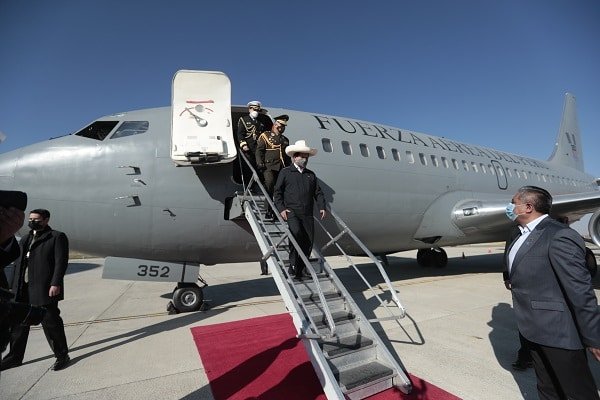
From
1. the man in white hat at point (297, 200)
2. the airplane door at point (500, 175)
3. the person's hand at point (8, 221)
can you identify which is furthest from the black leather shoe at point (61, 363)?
the airplane door at point (500, 175)

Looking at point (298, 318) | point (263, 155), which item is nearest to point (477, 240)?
point (263, 155)

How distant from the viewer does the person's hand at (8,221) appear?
1.96 metres

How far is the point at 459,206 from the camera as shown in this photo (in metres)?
10.1

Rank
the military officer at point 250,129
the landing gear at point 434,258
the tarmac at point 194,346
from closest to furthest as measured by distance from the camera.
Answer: the tarmac at point 194,346 < the military officer at point 250,129 < the landing gear at point 434,258

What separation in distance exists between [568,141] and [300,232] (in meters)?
25.8

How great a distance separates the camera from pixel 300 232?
196 inches

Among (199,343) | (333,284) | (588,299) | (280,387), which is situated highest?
(588,299)

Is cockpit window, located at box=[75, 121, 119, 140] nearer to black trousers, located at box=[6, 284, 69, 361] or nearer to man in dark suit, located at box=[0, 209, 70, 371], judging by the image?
man in dark suit, located at box=[0, 209, 70, 371]

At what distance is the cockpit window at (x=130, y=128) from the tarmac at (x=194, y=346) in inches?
143

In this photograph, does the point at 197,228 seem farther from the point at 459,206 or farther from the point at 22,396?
the point at 459,206

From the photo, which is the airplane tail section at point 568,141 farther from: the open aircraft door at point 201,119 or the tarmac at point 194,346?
the open aircraft door at point 201,119

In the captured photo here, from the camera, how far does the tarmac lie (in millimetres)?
3744

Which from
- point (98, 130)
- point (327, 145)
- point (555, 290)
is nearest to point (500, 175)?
point (327, 145)

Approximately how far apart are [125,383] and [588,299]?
14.6ft
